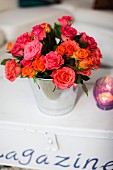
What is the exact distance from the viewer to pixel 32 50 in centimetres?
69

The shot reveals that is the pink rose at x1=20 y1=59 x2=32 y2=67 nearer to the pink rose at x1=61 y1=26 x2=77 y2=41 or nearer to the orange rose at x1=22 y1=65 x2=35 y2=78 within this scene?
the orange rose at x1=22 y1=65 x2=35 y2=78

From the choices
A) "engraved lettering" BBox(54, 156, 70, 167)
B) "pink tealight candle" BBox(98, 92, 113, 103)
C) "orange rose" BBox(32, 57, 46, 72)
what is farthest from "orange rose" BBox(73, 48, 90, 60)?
"engraved lettering" BBox(54, 156, 70, 167)

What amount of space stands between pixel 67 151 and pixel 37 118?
169mm

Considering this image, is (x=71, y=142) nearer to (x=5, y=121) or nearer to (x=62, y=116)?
(x=62, y=116)

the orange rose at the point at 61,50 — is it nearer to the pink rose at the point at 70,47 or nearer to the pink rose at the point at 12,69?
the pink rose at the point at 70,47

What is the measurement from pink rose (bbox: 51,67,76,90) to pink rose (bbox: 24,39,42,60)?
85mm

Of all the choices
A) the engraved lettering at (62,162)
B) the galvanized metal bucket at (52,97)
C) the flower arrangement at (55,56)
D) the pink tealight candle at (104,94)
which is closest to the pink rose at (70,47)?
the flower arrangement at (55,56)

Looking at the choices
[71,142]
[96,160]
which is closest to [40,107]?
[71,142]

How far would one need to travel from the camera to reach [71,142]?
83 centimetres

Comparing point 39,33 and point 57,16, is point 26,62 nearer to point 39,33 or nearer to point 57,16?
point 39,33

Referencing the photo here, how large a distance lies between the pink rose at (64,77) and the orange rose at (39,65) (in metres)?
0.04

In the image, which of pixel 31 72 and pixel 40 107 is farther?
pixel 40 107

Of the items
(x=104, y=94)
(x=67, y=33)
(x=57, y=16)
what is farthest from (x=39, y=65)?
(x=57, y=16)

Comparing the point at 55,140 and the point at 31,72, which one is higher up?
the point at 31,72
